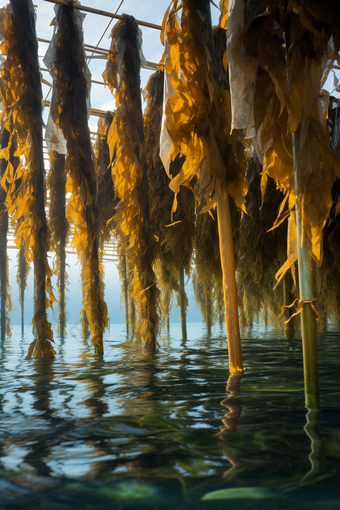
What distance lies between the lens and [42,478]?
159 cm

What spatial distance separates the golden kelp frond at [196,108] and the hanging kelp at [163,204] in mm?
4049

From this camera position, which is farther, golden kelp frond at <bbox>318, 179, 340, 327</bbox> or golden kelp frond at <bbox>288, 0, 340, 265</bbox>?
golden kelp frond at <bbox>318, 179, 340, 327</bbox>

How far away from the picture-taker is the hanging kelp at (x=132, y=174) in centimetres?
637

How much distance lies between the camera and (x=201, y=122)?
11.7 feet

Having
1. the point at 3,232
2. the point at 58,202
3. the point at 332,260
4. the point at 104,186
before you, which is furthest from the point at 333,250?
the point at 3,232

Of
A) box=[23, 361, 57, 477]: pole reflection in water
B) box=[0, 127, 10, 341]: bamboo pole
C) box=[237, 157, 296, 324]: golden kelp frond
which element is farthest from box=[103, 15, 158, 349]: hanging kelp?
box=[0, 127, 10, 341]: bamboo pole

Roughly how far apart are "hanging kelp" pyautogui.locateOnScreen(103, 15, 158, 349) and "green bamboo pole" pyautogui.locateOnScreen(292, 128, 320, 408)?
4229 millimetres

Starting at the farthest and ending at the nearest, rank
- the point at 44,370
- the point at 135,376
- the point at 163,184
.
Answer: the point at 163,184 → the point at 44,370 → the point at 135,376

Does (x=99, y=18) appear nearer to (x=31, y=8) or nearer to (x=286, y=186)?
(x=31, y=8)

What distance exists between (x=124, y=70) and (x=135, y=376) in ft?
16.1

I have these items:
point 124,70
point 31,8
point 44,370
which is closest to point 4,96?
point 31,8

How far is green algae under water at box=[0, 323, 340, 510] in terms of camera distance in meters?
1.42

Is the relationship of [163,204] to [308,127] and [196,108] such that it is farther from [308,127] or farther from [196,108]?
[308,127]

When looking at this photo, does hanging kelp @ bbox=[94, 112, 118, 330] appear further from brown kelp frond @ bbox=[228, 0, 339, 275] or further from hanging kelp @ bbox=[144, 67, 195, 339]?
brown kelp frond @ bbox=[228, 0, 339, 275]
